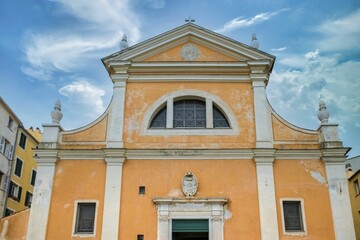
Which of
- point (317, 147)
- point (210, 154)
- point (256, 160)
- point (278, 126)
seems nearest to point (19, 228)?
point (210, 154)

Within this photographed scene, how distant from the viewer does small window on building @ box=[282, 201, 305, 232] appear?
511 inches

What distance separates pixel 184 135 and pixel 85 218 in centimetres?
443

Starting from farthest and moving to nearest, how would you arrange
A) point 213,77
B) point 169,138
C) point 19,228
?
point 213,77, point 169,138, point 19,228

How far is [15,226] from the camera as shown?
13273mm

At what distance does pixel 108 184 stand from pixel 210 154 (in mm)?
3654

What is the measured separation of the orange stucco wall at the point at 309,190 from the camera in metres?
12.8

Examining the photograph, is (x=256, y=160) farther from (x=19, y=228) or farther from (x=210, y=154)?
(x=19, y=228)

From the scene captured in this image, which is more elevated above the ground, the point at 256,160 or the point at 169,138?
the point at 169,138

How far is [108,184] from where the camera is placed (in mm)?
13477

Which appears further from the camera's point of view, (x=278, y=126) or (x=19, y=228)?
(x=278, y=126)

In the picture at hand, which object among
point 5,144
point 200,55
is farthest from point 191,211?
point 5,144

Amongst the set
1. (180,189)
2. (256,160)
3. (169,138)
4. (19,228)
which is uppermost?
(169,138)

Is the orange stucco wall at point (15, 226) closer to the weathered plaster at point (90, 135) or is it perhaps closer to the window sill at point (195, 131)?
the weathered plaster at point (90, 135)

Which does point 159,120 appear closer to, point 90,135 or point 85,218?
point 90,135
